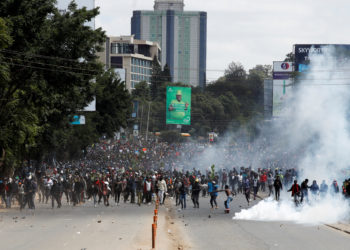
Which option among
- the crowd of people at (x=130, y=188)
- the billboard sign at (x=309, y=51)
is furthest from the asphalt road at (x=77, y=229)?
the billboard sign at (x=309, y=51)

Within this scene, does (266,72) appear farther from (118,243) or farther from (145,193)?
(118,243)

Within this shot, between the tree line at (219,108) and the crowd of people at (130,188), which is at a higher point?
the tree line at (219,108)

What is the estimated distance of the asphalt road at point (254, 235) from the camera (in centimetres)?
1722

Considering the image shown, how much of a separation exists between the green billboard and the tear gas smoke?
10720 millimetres

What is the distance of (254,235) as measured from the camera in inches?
782

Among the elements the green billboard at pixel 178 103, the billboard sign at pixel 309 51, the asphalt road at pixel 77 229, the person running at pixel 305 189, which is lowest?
the asphalt road at pixel 77 229

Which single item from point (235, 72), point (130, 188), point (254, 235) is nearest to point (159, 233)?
point (254, 235)

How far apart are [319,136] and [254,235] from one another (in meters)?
35.6

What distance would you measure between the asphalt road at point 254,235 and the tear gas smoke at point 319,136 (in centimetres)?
233

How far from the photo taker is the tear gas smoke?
26.8 meters

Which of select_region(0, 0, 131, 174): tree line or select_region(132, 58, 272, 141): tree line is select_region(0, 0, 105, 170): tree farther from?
select_region(132, 58, 272, 141): tree line

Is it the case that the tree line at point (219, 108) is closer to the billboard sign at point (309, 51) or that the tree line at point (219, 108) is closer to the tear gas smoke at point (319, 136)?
the billboard sign at point (309, 51)

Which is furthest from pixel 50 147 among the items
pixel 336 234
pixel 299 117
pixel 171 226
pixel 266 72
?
pixel 266 72

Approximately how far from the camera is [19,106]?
1271 inches
